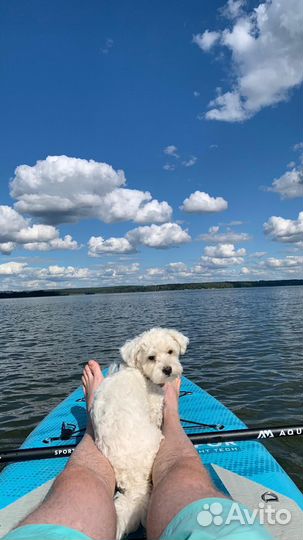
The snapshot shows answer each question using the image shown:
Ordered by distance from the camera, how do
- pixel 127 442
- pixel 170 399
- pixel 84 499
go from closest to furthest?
1. pixel 84 499
2. pixel 127 442
3. pixel 170 399

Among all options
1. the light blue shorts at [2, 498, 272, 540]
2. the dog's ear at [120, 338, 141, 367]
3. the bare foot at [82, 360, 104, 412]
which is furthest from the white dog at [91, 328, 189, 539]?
the bare foot at [82, 360, 104, 412]

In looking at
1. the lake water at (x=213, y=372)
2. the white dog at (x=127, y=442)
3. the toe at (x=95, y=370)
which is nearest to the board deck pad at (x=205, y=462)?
the toe at (x=95, y=370)

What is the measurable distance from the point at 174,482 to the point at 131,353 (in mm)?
2193

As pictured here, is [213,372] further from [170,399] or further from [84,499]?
[84,499]

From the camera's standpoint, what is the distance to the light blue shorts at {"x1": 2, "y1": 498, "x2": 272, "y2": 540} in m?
1.69

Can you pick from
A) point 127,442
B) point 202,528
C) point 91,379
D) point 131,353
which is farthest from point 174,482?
point 91,379

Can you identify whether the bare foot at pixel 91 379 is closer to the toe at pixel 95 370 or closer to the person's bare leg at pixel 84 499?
the toe at pixel 95 370

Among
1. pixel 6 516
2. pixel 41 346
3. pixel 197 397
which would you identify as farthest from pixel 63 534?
pixel 41 346

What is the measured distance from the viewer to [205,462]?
4449 millimetres

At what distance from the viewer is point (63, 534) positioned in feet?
6.10

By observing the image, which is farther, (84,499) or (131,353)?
(131,353)

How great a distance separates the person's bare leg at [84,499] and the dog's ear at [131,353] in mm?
1452

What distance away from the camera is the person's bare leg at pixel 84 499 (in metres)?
2.16

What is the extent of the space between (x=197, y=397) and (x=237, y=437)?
9.51ft
